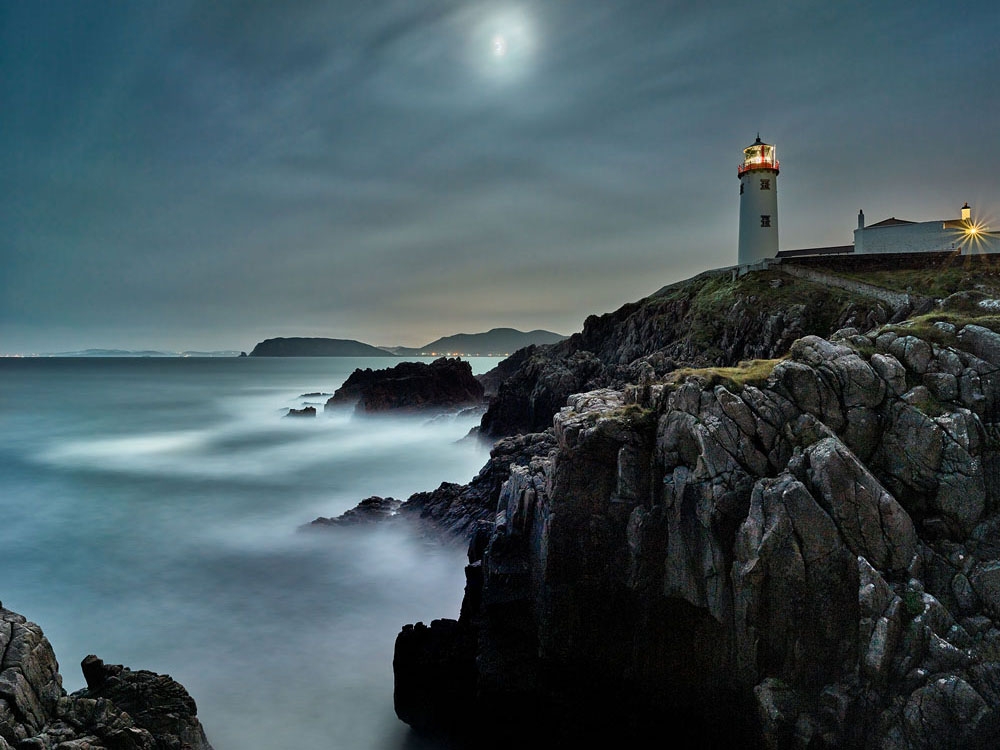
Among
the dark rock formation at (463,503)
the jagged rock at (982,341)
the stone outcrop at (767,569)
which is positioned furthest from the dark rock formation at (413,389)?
the jagged rock at (982,341)

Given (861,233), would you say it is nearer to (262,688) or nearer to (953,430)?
(953,430)

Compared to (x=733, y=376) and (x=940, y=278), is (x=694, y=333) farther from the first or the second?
(x=733, y=376)

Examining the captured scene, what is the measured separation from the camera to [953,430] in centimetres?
1278

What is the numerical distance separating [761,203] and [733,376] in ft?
144

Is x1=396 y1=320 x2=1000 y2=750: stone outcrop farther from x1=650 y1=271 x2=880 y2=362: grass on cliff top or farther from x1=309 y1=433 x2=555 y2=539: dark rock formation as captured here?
x1=650 y1=271 x2=880 y2=362: grass on cliff top

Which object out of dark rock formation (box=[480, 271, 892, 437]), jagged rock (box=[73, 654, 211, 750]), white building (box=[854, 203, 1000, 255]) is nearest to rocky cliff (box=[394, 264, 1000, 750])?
jagged rock (box=[73, 654, 211, 750])

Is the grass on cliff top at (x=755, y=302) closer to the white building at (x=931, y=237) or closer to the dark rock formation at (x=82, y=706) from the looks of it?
the white building at (x=931, y=237)

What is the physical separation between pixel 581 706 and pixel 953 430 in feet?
38.2

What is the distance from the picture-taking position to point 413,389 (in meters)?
69.5

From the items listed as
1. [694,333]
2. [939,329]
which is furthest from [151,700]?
[694,333]

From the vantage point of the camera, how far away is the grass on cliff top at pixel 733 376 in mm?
14398

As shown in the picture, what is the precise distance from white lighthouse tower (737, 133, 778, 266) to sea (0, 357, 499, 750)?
106ft

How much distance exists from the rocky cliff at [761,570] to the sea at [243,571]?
4205 mm

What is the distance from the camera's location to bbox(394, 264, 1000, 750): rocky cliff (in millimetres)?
11180
